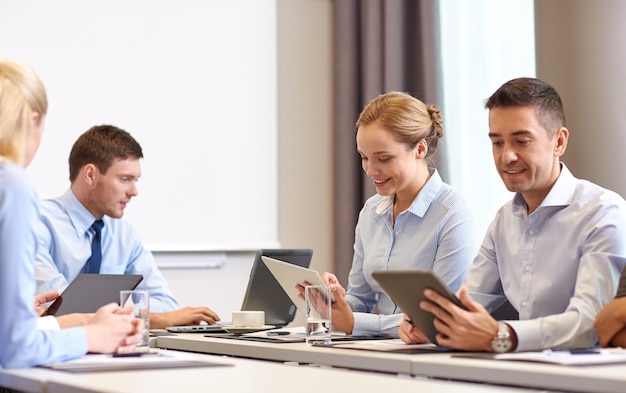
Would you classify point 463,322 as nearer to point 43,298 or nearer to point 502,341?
point 502,341

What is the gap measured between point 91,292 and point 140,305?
578 millimetres

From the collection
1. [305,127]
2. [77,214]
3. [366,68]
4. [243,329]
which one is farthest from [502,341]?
[305,127]

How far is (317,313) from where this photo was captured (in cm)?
268

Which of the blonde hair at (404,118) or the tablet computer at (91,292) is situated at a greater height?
the blonde hair at (404,118)

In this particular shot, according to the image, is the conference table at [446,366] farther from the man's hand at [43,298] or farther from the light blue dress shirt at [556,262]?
the man's hand at [43,298]

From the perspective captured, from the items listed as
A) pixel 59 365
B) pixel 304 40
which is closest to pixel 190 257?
pixel 304 40

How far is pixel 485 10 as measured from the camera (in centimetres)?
485

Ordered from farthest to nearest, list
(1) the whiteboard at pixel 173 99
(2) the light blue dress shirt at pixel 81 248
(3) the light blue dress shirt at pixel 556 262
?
(1) the whiteboard at pixel 173 99 → (2) the light blue dress shirt at pixel 81 248 → (3) the light blue dress shirt at pixel 556 262

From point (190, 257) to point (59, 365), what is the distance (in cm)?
306

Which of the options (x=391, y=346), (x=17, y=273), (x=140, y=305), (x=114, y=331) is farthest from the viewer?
(x=391, y=346)

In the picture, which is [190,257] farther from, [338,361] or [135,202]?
[338,361]

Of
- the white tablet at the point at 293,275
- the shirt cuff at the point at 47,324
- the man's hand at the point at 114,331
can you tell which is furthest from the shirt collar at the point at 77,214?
the man's hand at the point at 114,331

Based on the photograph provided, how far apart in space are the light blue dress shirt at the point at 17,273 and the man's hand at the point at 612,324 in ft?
4.45

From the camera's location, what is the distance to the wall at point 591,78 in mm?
3930
